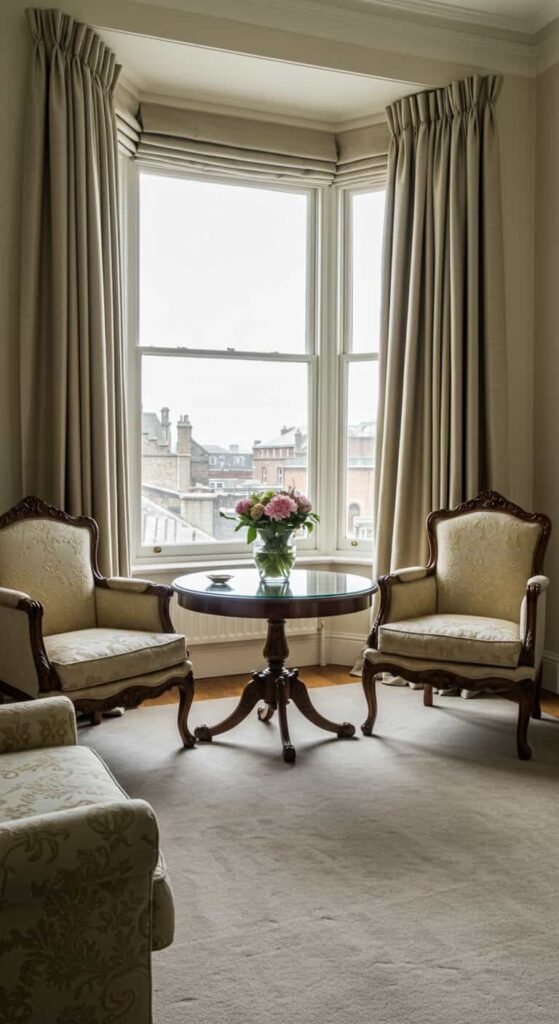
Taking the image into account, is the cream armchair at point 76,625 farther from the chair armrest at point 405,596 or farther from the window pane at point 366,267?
the window pane at point 366,267

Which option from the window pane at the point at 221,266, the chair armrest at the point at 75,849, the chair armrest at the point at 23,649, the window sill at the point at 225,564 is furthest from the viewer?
the window pane at the point at 221,266

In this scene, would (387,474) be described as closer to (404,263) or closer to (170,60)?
(404,263)

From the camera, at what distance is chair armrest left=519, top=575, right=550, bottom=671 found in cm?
346

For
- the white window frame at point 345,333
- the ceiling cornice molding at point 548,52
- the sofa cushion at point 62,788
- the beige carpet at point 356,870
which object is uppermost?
the ceiling cornice molding at point 548,52

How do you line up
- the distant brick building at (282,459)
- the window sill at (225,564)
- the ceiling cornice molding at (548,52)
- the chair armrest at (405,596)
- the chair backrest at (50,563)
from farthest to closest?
the distant brick building at (282,459) → the window sill at (225,564) → the ceiling cornice molding at (548,52) → the chair armrest at (405,596) → the chair backrest at (50,563)

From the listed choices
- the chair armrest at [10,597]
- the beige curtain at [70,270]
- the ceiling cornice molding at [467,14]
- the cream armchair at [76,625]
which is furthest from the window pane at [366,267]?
the chair armrest at [10,597]

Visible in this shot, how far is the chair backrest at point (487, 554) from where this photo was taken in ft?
13.0

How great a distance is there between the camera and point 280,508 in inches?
136

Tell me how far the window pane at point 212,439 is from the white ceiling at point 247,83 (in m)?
1.40

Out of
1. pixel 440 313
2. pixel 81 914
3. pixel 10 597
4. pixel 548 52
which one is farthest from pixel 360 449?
pixel 81 914

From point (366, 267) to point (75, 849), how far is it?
13.9 feet

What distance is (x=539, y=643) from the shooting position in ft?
11.8

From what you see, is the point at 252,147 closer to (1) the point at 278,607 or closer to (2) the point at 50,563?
(2) the point at 50,563

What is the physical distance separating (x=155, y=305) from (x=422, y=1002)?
3.71 meters
